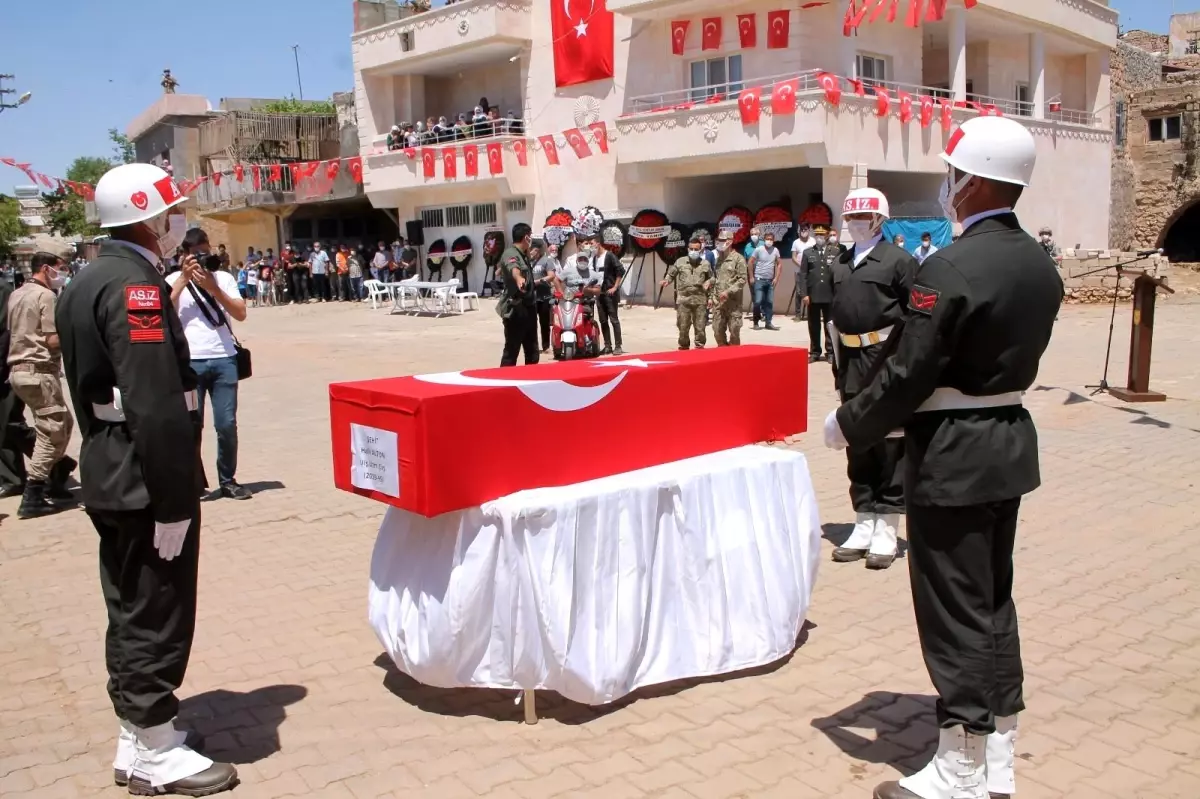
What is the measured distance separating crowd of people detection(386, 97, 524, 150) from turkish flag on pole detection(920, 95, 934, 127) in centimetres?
1129

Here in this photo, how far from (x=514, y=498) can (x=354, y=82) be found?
31.4 m

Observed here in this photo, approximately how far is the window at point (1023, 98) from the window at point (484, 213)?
580 inches

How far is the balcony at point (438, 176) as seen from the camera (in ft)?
94.0

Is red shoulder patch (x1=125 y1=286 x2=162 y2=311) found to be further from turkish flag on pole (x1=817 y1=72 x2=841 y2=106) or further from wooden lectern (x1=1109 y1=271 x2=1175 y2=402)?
turkish flag on pole (x1=817 y1=72 x2=841 y2=106)

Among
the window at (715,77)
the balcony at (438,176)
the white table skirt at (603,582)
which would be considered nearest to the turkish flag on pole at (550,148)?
the balcony at (438,176)

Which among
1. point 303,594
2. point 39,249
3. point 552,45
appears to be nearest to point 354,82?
point 552,45

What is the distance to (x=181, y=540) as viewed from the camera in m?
3.46

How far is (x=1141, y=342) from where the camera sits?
1097cm

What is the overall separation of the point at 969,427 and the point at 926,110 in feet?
71.2

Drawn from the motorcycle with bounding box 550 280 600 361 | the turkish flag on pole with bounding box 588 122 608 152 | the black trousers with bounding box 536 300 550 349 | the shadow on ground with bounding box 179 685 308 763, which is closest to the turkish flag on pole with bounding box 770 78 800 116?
the turkish flag on pole with bounding box 588 122 608 152

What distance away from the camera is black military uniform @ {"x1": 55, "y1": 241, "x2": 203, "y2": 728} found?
3.36 m

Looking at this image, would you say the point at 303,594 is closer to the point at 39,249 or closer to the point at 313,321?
the point at 39,249

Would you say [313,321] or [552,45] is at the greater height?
[552,45]

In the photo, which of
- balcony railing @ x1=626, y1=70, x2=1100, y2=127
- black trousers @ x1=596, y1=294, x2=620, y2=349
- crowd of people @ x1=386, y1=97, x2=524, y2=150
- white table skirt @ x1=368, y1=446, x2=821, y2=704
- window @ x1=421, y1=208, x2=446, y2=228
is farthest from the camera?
window @ x1=421, y1=208, x2=446, y2=228
